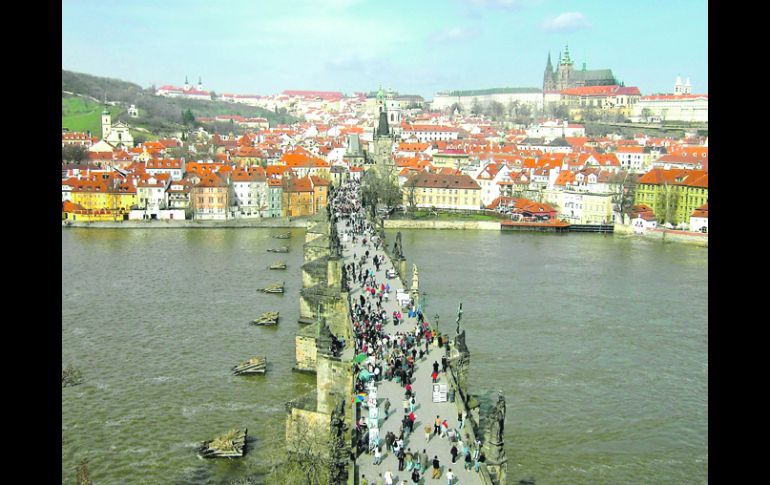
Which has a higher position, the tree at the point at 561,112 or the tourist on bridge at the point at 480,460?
the tree at the point at 561,112

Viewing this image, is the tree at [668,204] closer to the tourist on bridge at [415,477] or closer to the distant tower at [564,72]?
the tourist on bridge at [415,477]

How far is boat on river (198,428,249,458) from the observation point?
13188 millimetres

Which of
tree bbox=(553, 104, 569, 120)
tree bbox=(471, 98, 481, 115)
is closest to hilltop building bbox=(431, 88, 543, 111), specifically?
tree bbox=(471, 98, 481, 115)

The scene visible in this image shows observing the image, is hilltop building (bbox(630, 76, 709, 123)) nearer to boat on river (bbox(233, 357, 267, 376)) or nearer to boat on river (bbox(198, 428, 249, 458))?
boat on river (bbox(233, 357, 267, 376))

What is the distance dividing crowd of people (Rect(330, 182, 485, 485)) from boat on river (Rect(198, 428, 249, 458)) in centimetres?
246

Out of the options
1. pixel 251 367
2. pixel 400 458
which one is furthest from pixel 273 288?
pixel 400 458

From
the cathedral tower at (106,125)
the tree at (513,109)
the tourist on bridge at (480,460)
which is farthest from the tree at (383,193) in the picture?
the tree at (513,109)

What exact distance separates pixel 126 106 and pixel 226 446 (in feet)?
355

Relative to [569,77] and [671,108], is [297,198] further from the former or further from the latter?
[569,77]

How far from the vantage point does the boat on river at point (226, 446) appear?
13188mm

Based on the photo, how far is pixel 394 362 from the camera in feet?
44.9

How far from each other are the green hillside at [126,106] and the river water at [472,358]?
6368 cm

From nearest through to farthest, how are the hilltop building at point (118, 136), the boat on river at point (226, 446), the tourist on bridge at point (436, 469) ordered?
1. the tourist on bridge at point (436, 469)
2. the boat on river at point (226, 446)
3. the hilltop building at point (118, 136)

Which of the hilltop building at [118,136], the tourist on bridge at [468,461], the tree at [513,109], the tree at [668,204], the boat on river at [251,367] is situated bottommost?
the boat on river at [251,367]
